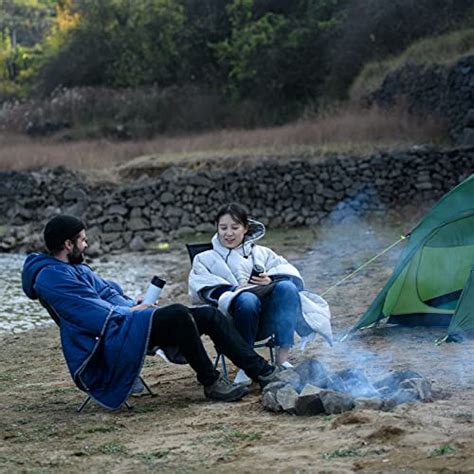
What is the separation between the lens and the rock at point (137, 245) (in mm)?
19641

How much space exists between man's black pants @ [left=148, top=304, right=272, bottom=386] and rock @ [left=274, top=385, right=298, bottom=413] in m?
0.54

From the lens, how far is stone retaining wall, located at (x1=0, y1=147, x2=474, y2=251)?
21.7m

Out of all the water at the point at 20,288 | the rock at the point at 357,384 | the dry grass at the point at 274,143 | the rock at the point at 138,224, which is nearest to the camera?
the rock at the point at 357,384

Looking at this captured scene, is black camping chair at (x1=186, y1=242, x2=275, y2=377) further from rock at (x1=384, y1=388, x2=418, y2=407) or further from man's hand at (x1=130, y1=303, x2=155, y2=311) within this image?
rock at (x1=384, y1=388, x2=418, y2=407)

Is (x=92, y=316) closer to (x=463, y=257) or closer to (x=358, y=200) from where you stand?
(x=463, y=257)

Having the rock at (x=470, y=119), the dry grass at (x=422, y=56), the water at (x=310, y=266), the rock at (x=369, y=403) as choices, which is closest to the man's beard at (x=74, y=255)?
the rock at (x=369, y=403)

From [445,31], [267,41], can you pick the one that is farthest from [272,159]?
[267,41]

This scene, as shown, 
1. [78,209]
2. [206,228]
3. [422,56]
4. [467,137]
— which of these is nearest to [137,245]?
[206,228]

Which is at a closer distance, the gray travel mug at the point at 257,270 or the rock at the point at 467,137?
the gray travel mug at the point at 257,270

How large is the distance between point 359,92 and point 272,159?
248 inches

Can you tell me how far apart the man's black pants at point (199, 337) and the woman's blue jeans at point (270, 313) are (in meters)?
0.21

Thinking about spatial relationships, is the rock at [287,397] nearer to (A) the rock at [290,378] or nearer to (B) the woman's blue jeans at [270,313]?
(A) the rock at [290,378]

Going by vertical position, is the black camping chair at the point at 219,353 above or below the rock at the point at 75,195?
above

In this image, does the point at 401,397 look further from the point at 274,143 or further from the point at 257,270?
the point at 274,143
